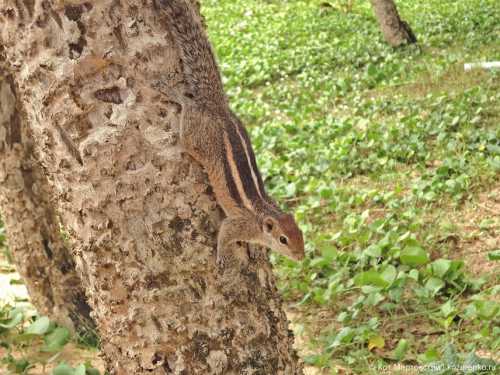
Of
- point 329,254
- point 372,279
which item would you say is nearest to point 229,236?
point 372,279

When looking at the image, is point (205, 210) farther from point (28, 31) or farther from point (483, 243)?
point (483, 243)

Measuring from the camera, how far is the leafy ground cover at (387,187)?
3.69 m

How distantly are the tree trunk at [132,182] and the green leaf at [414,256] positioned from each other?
7.40 ft

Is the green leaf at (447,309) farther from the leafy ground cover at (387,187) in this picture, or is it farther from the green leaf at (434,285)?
the green leaf at (434,285)

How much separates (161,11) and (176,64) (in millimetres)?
175

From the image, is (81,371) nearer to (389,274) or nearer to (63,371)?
(63,371)

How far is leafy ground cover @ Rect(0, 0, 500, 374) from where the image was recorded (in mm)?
3689

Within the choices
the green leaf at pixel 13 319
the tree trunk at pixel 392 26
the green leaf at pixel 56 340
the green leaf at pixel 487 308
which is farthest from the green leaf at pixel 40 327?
the tree trunk at pixel 392 26

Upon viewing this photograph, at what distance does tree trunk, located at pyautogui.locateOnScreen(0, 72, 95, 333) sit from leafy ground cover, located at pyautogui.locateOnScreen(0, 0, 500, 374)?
40 centimetres

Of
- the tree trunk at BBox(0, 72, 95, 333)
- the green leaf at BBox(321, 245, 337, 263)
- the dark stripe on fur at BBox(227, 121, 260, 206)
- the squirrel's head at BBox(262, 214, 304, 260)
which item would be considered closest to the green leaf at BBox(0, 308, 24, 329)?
the tree trunk at BBox(0, 72, 95, 333)

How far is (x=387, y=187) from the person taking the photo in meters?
5.84

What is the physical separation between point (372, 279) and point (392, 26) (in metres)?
7.80

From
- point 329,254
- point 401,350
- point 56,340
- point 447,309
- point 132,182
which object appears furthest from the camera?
point 329,254


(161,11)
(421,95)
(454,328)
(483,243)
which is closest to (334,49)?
(421,95)
